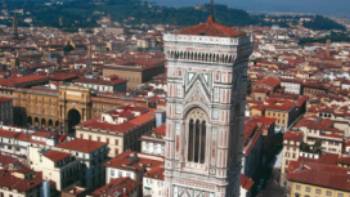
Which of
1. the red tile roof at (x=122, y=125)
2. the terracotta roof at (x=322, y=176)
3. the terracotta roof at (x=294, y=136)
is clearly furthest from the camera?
Answer: the terracotta roof at (x=294, y=136)

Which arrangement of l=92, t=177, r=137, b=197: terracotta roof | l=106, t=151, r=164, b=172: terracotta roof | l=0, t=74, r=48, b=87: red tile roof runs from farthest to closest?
l=0, t=74, r=48, b=87: red tile roof < l=106, t=151, r=164, b=172: terracotta roof < l=92, t=177, r=137, b=197: terracotta roof

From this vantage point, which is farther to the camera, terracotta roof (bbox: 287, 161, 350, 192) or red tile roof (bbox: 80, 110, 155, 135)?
red tile roof (bbox: 80, 110, 155, 135)

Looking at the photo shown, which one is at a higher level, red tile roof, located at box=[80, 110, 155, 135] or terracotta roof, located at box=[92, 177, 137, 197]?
red tile roof, located at box=[80, 110, 155, 135]

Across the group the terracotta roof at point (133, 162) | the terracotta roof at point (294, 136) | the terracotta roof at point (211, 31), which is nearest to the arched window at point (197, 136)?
the terracotta roof at point (211, 31)

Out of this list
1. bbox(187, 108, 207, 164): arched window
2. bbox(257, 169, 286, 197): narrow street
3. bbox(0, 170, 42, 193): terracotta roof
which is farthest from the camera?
bbox(257, 169, 286, 197): narrow street

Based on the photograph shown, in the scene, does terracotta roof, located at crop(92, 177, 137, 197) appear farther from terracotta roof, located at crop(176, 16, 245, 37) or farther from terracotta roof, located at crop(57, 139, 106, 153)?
terracotta roof, located at crop(176, 16, 245, 37)

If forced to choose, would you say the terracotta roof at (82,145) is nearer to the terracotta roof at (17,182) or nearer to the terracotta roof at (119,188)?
the terracotta roof at (119,188)

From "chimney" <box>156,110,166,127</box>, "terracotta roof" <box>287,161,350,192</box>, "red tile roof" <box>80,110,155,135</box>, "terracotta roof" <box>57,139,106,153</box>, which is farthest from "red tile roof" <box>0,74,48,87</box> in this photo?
"terracotta roof" <box>287,161,350,192</box>

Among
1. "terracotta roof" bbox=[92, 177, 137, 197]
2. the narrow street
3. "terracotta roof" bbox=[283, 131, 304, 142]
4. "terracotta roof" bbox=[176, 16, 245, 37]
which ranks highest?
"terracotta roof" bbox=[176, 16, 245, 37]
